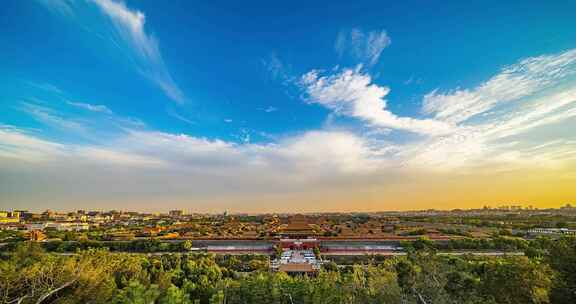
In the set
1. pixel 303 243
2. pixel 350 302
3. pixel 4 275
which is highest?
pixel 4 275

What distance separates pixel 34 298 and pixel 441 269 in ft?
62.0

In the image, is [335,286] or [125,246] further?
[125,246]

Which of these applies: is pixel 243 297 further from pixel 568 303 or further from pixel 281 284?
pixel 568 303

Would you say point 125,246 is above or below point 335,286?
below

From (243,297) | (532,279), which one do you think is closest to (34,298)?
(243,297)

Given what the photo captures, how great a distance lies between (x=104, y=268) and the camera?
16375 mm

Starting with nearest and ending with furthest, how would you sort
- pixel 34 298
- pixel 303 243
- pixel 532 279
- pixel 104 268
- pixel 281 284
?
1. pixel 532 279
2. pixel 34 298
3. pixel 281 284
4. pixel 104 268
5. pixel 303 243

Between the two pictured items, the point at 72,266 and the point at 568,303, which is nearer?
the point at 568,303

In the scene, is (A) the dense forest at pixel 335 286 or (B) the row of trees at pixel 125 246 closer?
(A) the dense forest at pixel 335 286

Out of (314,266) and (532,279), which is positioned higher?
(532,279)

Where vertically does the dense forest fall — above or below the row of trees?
above

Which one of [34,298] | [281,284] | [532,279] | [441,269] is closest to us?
[532,279]

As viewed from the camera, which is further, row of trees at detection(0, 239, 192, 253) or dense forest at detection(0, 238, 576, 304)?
row of trees at detection(0, 239, 192, 253)

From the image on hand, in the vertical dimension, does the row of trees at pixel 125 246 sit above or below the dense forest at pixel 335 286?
below
